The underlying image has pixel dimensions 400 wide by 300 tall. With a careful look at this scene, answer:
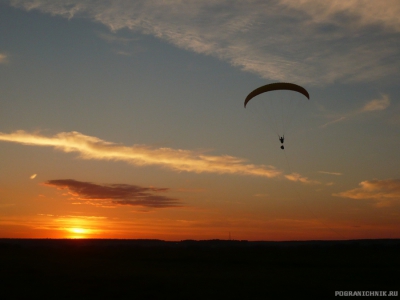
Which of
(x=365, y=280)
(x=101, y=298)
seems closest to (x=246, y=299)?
(x=101, y=298)

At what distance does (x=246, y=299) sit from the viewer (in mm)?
22672

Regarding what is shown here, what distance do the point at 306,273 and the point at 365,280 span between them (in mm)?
5665

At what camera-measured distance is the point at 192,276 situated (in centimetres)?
3238

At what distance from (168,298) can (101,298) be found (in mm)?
3838

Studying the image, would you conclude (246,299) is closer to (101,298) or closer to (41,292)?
(101,298)

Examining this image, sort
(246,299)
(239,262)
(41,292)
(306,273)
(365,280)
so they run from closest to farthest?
(246,299), (41,292), (365,280), (306,273), (239,262)

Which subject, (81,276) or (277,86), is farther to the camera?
(277,86)

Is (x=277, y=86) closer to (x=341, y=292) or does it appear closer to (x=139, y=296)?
(x=341, y=292)

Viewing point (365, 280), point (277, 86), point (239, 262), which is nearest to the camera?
point (365, 280)

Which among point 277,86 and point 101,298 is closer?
point 101,298

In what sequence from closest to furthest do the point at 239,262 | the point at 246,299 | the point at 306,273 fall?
the point at 246,299 < the point at 306,273 < the point at 239,262

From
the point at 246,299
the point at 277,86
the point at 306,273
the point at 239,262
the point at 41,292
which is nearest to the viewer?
Answer: the point at 246,299

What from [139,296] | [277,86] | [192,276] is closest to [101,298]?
[139,296]

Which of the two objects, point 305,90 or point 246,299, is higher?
point 305,90
